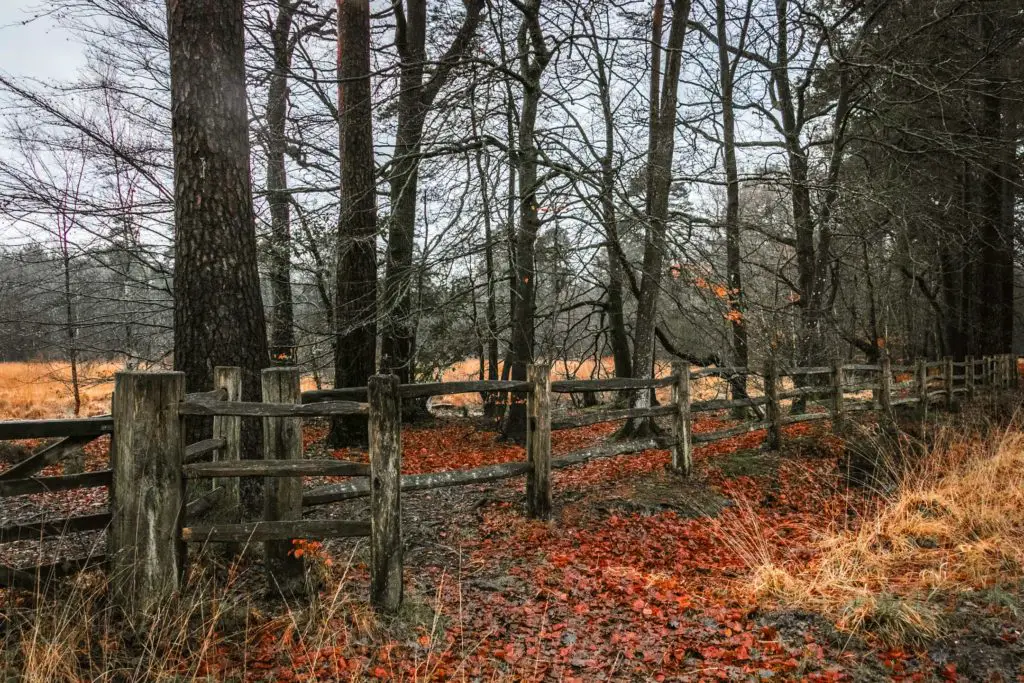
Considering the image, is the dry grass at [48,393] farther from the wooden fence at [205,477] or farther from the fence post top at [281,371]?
the fence post top at [281,371]

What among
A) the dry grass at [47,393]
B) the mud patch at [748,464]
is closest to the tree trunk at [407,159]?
the mud patch at [748,464]

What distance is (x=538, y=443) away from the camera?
588 centimetres

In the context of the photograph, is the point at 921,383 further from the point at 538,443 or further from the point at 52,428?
the point at 52,428

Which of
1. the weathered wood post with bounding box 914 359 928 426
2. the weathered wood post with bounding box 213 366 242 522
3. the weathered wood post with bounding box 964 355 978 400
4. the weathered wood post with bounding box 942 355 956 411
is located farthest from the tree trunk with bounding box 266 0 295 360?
the weathered wood post with bounding box 964 355 978 400

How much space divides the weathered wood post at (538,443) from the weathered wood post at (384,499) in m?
2.04

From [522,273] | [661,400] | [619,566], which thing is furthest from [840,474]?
[661,400]

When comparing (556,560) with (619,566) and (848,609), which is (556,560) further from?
Result: (848,609)

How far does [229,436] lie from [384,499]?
67.8 inches

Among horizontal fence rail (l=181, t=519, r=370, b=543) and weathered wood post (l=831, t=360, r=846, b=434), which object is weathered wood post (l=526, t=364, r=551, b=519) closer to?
horizontal fence rail (l=181, t=519, r=370, b=543)

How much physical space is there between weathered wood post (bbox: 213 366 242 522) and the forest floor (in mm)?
556

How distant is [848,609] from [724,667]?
104cm

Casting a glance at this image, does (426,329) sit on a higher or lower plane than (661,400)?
higher

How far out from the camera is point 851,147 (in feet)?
49.8

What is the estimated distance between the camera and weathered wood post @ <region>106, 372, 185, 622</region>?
3.50 meters
